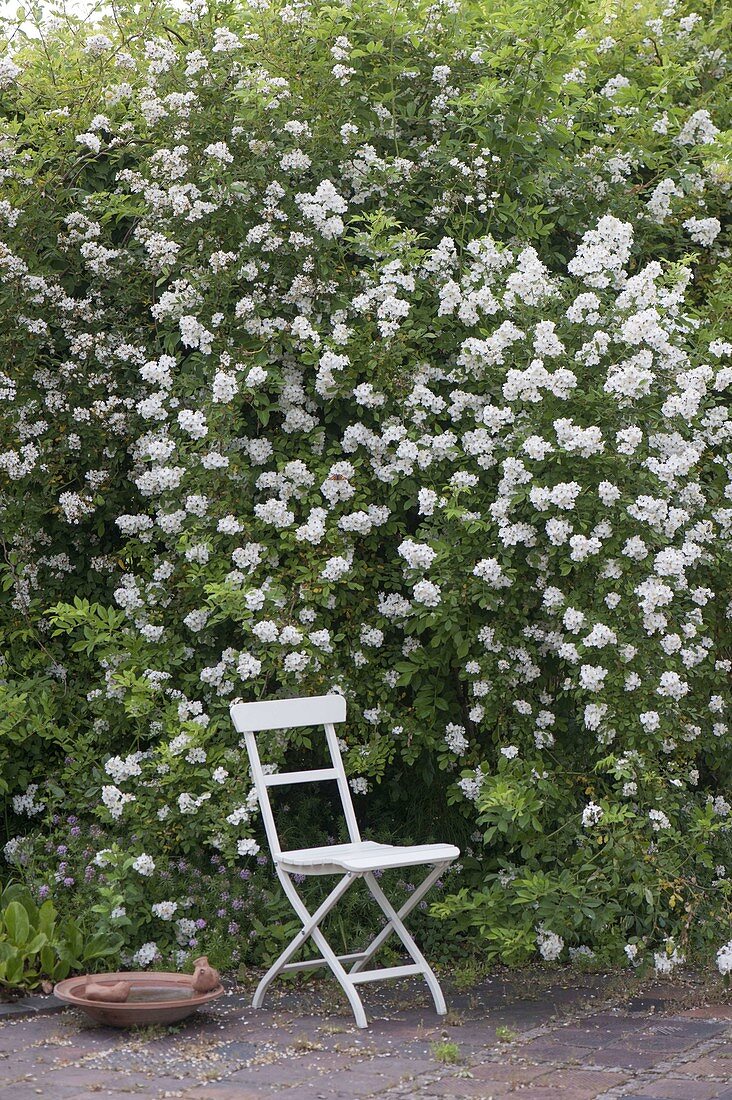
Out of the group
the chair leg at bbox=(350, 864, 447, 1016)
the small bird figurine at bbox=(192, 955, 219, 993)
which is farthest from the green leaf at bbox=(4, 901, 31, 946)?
the chair leg at bbox=(350, 864, 447, 1016)

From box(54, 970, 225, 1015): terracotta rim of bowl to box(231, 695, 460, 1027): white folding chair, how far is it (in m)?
0.27

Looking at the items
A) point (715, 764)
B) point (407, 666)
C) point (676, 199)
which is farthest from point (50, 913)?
point (676, 199)

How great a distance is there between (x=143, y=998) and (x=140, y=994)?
17mm

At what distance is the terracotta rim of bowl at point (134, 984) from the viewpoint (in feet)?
13.1

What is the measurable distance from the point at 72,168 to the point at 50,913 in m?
3.14

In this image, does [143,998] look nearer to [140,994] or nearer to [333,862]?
[140,994]

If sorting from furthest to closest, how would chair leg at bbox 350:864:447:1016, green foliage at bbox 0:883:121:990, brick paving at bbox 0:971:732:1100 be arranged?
green foliage at bbox 0:883:121:990
chair leg at bbox 350:864:447:1016
brick paving at bbox 0:971:732:1100

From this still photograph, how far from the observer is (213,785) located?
4824mm

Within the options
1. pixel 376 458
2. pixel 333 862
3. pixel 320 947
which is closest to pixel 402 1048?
pixel 320 947

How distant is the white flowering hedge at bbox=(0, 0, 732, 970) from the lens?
4746 millimetres

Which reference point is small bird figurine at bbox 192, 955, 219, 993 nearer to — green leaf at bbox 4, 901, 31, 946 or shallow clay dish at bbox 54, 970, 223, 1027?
shallow clay dish at bbox 54, 970, 223, 1027

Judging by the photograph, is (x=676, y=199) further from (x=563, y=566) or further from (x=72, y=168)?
(x=72, y=168)

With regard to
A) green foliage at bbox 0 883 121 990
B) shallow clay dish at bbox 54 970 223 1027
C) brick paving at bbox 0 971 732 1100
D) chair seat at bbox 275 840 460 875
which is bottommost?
brick paving at bbox 0 971 732 1100

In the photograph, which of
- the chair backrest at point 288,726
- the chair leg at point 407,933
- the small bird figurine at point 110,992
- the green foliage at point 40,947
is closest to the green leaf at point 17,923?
the green foliage at point 40,947
